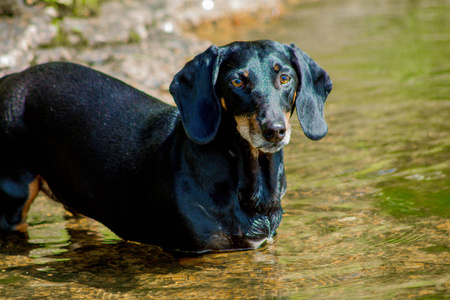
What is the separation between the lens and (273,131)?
3865 mm

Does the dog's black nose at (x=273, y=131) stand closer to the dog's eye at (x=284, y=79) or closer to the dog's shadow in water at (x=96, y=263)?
the dog's eye at (x=284, y=79)

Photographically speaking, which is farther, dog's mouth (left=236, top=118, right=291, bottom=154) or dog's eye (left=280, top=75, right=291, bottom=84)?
dog's eye (left=280, top=75, right=291, bottom=84)

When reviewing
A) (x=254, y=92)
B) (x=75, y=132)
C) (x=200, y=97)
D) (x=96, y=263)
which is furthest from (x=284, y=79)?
(x=96, y=263)

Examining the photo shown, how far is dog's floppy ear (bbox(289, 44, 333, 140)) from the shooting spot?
432 centimetres

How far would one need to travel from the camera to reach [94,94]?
4.77 meters

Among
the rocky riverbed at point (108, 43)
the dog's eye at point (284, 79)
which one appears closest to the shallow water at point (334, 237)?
the dog's eye at point (284, 79)

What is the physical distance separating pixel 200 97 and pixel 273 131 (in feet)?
2.06

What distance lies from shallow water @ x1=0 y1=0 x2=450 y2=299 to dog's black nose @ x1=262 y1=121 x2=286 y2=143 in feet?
2.85

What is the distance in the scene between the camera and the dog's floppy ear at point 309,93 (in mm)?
4320

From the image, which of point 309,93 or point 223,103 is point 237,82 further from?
point 309,93

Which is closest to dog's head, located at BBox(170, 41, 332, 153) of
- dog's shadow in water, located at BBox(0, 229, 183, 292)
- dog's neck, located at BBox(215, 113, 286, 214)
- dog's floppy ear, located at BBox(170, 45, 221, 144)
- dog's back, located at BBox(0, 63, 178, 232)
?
dog's floppy ear, located at BBox(170, 45, 221, 144)

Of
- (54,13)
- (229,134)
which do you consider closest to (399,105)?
(229,134)

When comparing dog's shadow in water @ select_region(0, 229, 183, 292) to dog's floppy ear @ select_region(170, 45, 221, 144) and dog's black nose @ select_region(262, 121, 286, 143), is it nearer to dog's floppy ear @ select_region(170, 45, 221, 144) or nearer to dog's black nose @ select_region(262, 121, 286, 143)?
dog's floppy ear @ select_region(170, 45, 221, 144)

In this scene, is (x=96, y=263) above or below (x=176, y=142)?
below
